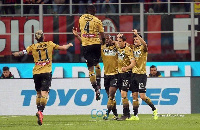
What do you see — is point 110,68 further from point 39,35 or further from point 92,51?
point 39,35

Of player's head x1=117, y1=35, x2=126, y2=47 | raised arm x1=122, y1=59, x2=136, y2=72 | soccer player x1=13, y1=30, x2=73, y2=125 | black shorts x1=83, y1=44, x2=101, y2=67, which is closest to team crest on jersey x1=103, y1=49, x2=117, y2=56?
player's head x1=117, y1=35, x2=126, y2=47

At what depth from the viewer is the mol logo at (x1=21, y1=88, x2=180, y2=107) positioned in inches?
947

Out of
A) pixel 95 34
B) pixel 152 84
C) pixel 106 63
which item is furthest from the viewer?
pixel 152 84

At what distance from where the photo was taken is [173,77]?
79.3 ft

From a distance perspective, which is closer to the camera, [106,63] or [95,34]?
[95,34]

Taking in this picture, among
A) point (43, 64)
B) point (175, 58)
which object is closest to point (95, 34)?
point (43, 64)

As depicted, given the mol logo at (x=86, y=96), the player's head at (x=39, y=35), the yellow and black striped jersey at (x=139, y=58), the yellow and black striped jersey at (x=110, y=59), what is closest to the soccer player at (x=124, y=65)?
the yellow and black striped jersey at (x=110, y=59)

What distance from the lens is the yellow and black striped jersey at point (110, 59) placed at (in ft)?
65.4

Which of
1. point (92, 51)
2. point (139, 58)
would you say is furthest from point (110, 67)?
point (92, 51)

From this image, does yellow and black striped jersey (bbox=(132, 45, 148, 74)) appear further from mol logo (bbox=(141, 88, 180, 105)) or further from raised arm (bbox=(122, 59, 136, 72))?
mol logo (bbox=(141, 88, 180, 105))

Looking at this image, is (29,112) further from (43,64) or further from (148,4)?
(43,64)

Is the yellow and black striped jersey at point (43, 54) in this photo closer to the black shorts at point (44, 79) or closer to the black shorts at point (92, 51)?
the black shorts at point (44, 79)

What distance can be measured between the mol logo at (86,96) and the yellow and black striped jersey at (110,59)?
4.08 meters

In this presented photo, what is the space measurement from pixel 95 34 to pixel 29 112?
7.16 metres
